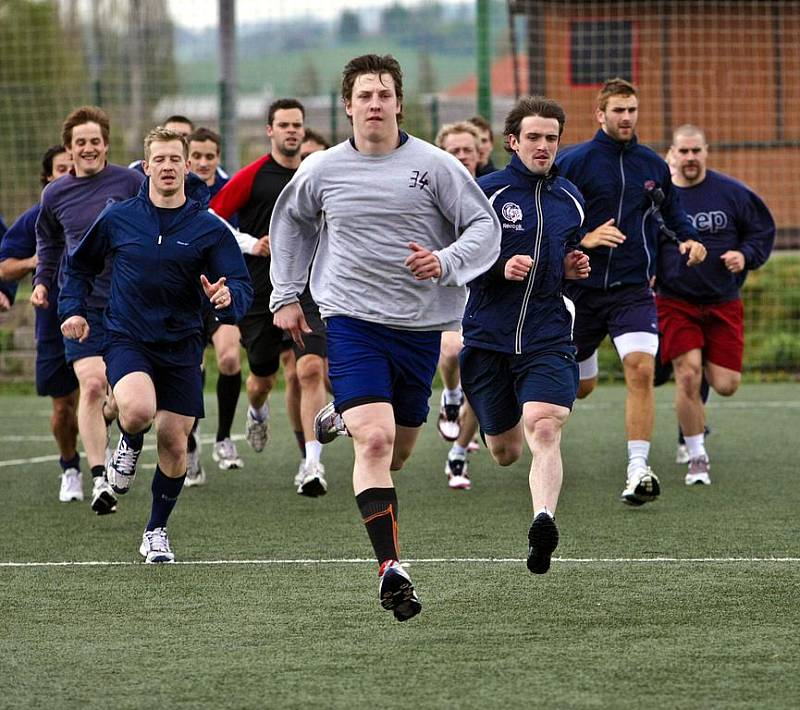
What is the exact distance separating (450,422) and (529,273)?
3330mm

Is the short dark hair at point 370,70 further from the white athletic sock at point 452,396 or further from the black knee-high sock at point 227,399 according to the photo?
the black knee-high sock at point 227,399

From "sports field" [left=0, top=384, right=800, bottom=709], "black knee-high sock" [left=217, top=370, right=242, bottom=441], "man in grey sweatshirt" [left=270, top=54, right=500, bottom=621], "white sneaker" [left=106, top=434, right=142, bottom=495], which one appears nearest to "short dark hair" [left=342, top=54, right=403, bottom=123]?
"man in grey sweatshirt" [left=270, top=54, right=500, bottom=621]

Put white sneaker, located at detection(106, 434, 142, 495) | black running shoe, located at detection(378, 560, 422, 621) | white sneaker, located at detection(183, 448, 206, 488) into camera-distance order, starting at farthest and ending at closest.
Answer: white sneaker, located at detection(183, 448, 206, 488)
white sneaker, located at detection(106, 434, 142, 495)
black running shoe, located at detection(378, 560, 422, 621)

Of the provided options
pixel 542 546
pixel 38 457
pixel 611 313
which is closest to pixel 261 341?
pixel 38 457

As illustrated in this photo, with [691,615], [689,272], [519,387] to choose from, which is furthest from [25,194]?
[691,615]

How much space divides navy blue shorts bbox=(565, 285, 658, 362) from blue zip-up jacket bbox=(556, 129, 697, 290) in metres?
0.05

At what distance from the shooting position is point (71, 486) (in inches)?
392

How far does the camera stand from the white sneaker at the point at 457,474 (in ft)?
33.0

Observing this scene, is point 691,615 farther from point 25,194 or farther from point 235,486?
point 25,194

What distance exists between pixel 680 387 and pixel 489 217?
3801mm

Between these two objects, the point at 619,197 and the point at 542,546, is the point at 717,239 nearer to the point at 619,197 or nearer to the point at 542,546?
the point at 619,197

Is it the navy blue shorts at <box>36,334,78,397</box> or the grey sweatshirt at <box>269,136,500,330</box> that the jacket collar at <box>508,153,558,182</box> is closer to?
the grey sweatshirt at <box>269,136,500,330</box>

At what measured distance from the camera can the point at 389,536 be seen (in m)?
6.14

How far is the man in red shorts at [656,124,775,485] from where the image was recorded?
10094 mm
